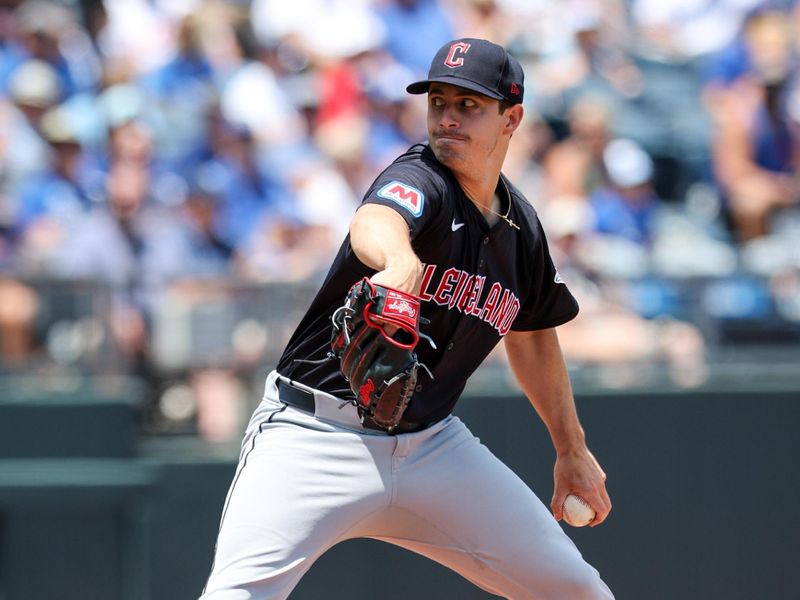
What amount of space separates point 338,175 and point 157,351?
73.5 inches

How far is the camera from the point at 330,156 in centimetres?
713

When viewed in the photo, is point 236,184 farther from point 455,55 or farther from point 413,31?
point 455,55

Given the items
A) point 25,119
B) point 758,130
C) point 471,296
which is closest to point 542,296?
point 471,296

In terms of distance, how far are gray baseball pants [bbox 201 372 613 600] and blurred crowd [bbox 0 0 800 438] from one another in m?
2.22

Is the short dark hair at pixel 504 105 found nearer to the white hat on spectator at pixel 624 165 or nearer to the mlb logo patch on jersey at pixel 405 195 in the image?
the mlb logo patch on jersey at pixel 405 195

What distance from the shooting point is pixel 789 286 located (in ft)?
19.9

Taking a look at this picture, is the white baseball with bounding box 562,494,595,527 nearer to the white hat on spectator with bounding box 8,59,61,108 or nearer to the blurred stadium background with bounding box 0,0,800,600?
the blurred stadium background with bounding box 0,0,800,600

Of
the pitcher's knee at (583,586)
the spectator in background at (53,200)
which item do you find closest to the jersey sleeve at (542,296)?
the pitcher's knee at (583,586)

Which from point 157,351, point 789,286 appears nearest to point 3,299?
point 157,351

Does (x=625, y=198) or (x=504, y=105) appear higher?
(x=504, y=105)

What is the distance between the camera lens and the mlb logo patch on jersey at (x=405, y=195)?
3.08 meters

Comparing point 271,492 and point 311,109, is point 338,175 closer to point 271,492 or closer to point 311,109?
point 311,109

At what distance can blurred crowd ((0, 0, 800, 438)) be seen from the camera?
18.6 feet

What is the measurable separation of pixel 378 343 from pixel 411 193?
1.46ft
